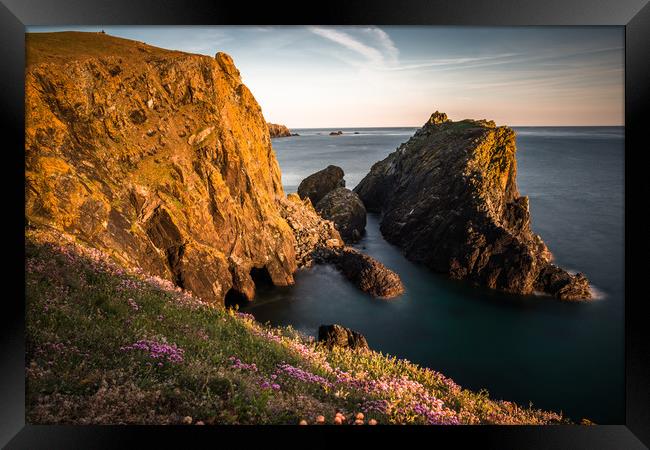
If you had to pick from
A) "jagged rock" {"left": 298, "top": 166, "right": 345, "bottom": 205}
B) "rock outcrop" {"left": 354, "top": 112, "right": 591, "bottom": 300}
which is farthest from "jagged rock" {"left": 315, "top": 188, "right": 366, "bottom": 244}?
"jagged rock" {"left": 298, "top": 166, "right": 345, "bottom": 205}

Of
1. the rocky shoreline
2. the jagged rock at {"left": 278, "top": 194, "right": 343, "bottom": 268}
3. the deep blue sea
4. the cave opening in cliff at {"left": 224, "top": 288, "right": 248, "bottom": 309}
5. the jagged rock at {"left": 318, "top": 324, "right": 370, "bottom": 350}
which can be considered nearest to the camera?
the deep blue sea

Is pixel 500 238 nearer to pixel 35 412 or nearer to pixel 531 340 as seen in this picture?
pixel 531 340

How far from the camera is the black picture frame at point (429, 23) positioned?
8844mm

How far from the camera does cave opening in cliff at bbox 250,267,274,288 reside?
1102 inches

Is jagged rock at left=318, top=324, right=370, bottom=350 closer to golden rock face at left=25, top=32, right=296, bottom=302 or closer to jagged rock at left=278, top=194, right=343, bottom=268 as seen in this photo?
golden rock face at left=25, top=32, right=296, bottom=302

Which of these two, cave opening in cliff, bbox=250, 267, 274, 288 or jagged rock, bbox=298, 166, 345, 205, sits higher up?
jagged rock, bbox=298, 166, 345, 205

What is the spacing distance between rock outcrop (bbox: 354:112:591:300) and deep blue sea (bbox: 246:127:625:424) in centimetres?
149

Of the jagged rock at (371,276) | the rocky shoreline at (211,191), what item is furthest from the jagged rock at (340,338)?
the jagged rock at (371,276)

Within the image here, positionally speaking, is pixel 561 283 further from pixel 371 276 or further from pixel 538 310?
pixel 371 276

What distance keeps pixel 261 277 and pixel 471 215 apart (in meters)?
19.2

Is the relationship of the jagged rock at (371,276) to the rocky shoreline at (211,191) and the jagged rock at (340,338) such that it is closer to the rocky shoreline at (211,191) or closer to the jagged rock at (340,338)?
the rocky shoreline at (211,191)

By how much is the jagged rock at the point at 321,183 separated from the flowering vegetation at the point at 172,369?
140 ft

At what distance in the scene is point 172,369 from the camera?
714cm


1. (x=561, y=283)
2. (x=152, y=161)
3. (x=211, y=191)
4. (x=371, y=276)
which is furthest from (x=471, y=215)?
(x=152, y=161)
